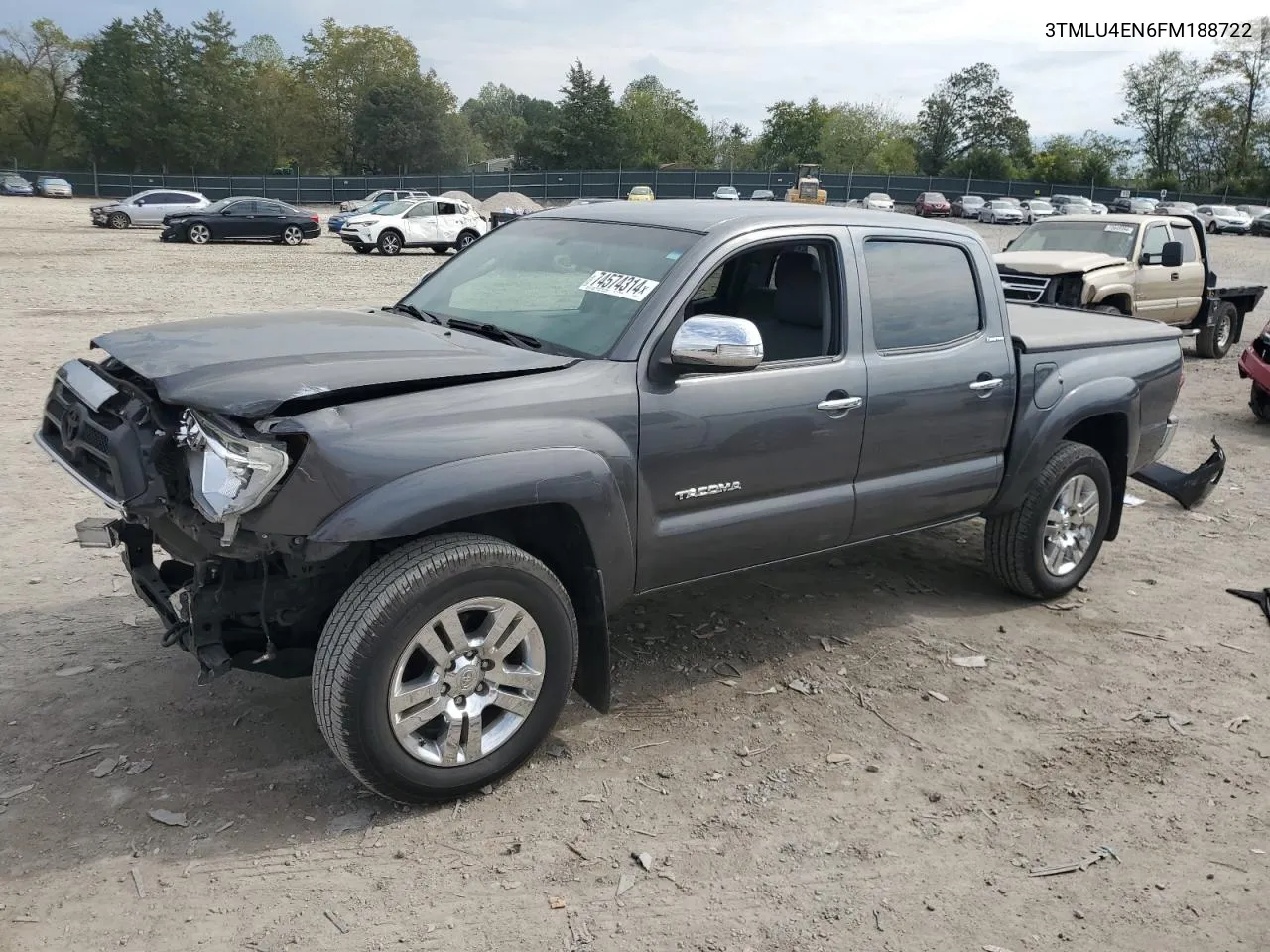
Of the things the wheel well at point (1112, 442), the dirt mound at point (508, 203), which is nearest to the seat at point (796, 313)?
the wheel well at point (1112, 442)

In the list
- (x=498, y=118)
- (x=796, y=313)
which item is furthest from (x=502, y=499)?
(x=498, y=118)

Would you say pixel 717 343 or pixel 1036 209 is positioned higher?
pixel 1036 209

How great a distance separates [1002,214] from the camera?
53875 mm

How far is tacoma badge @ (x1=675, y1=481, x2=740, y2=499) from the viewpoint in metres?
3.82

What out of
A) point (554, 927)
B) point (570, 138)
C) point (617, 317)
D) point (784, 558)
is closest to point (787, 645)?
point (784, 558)

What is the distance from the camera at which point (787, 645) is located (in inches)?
190

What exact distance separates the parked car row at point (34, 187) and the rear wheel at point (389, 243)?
41548 mm

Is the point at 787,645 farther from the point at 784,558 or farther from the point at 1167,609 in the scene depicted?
the point at 1167,609

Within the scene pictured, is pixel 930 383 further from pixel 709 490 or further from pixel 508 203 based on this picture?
pixel 508 203

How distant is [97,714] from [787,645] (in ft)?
9.37

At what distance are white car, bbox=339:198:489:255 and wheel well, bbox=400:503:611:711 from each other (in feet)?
80.2

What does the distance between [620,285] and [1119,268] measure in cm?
938

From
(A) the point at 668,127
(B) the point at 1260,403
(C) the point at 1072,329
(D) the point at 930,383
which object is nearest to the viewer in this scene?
(D) the point at 930,383

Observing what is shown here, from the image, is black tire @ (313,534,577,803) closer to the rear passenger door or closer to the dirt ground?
the dirt ground
